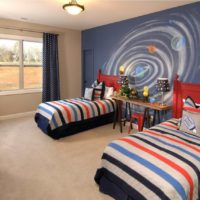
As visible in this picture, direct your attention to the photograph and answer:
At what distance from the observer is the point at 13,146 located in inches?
134

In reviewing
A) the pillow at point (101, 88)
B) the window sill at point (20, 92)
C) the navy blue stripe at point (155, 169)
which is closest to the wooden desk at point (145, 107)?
the pillow at point (101, 88)

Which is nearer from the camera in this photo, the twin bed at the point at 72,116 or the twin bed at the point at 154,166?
the twin bed at the point at 154,166

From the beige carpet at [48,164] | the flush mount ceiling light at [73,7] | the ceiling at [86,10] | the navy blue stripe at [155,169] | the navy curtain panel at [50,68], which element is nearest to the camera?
the navy blue stripe at [155,169]

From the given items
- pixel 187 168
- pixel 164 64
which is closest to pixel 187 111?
pixel 187 168

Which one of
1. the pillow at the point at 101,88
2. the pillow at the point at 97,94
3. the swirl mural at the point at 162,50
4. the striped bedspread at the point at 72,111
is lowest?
the striped bedspread at the point at 72,111

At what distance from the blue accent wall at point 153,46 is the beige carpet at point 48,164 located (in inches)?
61.0

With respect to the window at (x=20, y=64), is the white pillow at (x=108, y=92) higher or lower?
lower

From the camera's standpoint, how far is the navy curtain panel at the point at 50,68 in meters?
5.23

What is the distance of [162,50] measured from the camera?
3801 millimetres

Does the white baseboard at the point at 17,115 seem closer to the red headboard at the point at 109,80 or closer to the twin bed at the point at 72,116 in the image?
the twin bed at the point at 72,116

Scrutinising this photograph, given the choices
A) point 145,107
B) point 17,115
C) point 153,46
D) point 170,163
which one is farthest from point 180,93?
point 17,115

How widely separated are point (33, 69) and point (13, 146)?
2628mm

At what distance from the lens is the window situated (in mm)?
4859

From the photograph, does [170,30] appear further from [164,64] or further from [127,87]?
[127,87]
